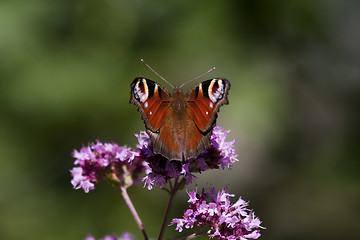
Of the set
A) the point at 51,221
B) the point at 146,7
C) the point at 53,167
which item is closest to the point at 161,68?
the point at 146,7

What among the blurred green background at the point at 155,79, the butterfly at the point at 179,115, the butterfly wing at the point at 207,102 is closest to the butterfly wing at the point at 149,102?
the butterfly at the point at 179,115

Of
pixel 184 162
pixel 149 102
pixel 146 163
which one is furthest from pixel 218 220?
pixel 149 102

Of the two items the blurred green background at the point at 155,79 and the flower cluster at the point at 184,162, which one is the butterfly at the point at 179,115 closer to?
the flower cluster at the point at 184,162

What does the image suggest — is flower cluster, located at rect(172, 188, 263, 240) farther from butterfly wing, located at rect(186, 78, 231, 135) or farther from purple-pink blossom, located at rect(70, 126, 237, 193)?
butterfly wing, located at rect(186, 78, 231, 135)

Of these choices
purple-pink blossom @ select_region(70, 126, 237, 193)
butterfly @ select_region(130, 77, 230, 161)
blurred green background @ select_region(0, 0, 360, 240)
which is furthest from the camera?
blurred green background @ select_region(0, 0, 360, 240)

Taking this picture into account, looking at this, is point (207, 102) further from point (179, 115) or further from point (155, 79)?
point (155, 79)

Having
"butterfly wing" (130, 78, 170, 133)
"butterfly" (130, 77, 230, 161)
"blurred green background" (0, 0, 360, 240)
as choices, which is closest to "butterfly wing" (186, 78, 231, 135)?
"butterfly" (130, 77, 230, 161)

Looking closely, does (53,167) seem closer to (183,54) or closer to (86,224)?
(86,224)

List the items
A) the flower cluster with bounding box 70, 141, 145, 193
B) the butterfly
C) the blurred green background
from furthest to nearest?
the blurred green background, the flower cluster with bounding box 70, 141, 145, 193, the butterfly

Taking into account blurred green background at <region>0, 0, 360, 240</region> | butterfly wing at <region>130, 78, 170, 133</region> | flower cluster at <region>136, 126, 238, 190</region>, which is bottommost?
flower cluster at <region>136, 126, 238, 190</region>
